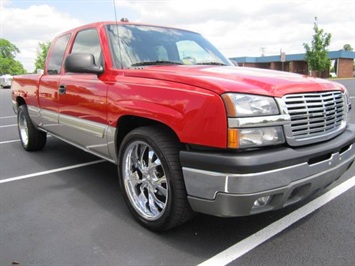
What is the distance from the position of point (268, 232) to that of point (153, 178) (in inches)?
43.0

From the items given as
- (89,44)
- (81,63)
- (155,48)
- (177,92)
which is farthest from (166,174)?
(89,44)

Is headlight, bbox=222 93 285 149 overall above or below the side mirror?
below

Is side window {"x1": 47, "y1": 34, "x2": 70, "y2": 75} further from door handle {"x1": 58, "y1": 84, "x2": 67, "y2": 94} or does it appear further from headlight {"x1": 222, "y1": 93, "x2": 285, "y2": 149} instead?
headlight {"x1": 222, "y1": 93, "x2": 285, "y2": 149}

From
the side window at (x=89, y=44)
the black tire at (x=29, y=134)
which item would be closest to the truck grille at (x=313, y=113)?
the side window at (x=89, y=44)

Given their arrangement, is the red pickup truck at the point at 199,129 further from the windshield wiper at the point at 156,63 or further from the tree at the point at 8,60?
the tree at the point at 8,60

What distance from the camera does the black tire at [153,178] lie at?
268 cm

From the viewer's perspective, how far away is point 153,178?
3.05 m

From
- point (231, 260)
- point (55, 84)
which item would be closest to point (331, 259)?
point (231, 260)

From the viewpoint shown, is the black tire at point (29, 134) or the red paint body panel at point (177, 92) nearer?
the red paint body panel at point (177, 92)

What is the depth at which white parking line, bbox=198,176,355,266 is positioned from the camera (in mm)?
2619

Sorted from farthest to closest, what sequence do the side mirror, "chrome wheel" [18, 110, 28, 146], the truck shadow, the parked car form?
the parked car, "chrome wheel" [18, 110, 28, 146], the side mirror, the truck shadow

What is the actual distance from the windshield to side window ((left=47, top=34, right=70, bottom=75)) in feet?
4.46

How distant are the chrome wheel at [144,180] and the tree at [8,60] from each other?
10761 cm

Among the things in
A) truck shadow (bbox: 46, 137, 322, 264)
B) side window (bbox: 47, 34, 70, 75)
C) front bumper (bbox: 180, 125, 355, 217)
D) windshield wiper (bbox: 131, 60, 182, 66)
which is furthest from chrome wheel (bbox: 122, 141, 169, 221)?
side window (bbox: 47, 34, 70, 75)
